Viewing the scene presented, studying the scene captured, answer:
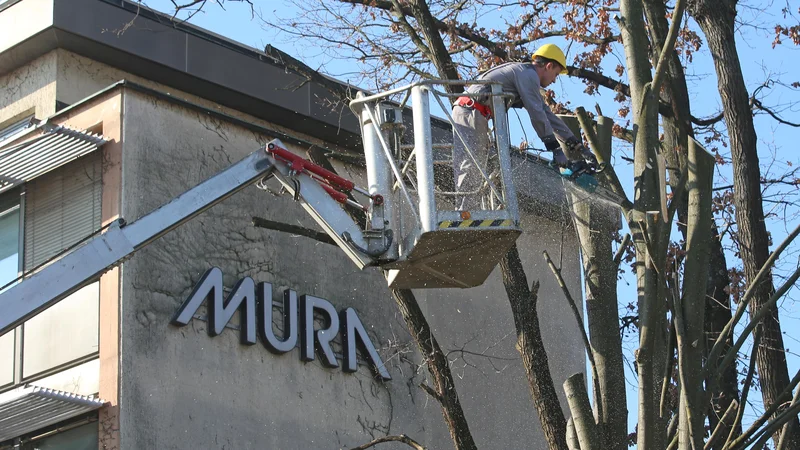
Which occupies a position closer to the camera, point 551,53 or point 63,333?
point 551,53

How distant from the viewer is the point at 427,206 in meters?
8.84

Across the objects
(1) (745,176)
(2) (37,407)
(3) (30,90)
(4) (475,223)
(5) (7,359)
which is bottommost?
(2) (37,407)

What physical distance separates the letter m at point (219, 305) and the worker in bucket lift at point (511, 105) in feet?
16.7

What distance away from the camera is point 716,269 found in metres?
14.7

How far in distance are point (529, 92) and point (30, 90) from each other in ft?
28.4

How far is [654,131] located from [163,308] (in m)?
6.31

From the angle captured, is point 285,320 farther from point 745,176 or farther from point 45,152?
point 745,176

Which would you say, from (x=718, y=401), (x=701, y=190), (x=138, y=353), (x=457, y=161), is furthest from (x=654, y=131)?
(x=138, y=353)

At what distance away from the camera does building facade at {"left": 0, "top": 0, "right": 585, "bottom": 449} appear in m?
13.3

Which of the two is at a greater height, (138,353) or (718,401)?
(138,353)

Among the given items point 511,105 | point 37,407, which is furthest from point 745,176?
point 37,407

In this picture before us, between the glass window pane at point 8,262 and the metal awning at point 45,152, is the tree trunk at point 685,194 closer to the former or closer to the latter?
the metal awning at point 45,152

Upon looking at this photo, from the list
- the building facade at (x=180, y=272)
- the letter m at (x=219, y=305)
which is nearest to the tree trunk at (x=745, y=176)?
the building facade at (x=180, y=272)

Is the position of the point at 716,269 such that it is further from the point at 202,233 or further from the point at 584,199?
the point at 202,233
